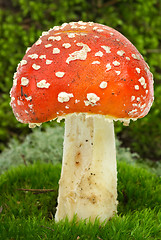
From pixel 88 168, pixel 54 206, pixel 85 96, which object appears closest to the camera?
pixel 85 96

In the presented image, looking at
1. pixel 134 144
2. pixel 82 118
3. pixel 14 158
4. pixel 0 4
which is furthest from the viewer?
pixel 0 4

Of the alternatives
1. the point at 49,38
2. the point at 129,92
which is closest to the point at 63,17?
the point at 49,38

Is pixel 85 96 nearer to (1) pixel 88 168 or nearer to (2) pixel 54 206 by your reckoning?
(1) pixel 88 168

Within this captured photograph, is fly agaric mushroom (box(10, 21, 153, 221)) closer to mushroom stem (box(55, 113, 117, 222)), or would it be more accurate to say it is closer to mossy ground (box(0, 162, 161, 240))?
mushroom stem (box(55, 113, 117, 222))

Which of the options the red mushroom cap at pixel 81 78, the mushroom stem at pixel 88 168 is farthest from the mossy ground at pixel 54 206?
the red mushroom cap at pixel 81 78

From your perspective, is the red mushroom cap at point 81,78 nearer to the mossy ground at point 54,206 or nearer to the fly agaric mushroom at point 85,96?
the fly agaric mushroom at point 85,96

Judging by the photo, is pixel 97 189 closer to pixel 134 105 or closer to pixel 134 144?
pixel 134 105

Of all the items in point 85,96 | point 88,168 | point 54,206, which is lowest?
point 54,206

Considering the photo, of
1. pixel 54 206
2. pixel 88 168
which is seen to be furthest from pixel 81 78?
pixel 54 206
